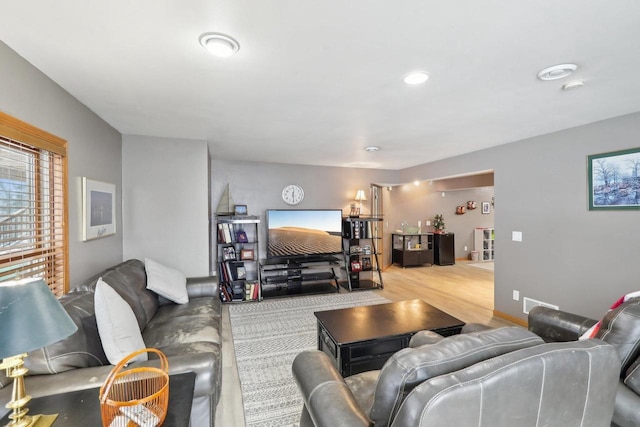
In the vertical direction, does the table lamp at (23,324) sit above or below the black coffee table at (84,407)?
above

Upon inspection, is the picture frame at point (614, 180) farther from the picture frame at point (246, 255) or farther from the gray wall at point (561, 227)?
the picture frame at point (246, 255)

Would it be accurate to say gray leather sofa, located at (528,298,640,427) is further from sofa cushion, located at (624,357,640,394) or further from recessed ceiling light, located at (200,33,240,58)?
recessed ceiling light, located at (200,33,240,58)

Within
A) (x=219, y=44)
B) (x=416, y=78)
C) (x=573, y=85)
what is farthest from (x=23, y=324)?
(x=573, y=85)

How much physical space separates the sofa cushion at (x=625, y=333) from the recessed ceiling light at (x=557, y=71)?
140 centimetres

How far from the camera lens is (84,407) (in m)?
1.18

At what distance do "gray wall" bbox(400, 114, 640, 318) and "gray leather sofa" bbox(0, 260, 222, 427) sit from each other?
362 cm

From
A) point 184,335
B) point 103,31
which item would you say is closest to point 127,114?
point 103,31

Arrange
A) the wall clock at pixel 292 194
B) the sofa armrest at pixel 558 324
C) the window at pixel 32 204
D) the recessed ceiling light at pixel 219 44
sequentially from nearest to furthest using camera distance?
the recessed ceiling light at pixel 219 44, the window at pixel 32 204, the sofa armrest at pixel 558 324, the wall clock at pixel 292 194

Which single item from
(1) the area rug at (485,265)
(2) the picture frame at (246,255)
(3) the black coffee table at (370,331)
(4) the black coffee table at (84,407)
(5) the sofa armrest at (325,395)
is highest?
(2) the picture frame at (246,255)

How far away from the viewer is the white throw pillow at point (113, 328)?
5.22ft

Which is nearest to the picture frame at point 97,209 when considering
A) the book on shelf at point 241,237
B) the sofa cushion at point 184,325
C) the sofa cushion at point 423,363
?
the sofa cushion at point 184,325

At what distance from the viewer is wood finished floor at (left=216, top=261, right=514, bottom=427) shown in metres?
2.14

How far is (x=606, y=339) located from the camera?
4.54ft

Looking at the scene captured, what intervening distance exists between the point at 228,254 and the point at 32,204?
2.79 metres
